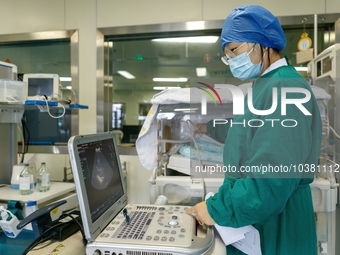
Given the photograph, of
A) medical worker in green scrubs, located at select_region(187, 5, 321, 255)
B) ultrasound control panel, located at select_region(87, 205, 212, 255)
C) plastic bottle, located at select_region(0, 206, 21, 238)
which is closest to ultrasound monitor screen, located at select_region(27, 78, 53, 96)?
plastic bottle, located at select_region(0, 206, 21, 238)

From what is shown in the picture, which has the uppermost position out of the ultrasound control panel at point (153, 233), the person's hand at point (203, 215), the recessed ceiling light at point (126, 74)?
the recessed ceiling light at point (126, 74)

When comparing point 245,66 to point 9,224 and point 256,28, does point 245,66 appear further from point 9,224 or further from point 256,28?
point 9,224

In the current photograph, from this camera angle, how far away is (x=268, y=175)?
709 mm

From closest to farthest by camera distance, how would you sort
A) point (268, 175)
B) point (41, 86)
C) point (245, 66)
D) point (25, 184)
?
point (268, 175), point (245, 66), point (25, 184), point (41, 86)

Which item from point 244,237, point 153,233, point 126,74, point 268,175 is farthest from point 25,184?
point 126,74

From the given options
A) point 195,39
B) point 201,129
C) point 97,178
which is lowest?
point 97,178

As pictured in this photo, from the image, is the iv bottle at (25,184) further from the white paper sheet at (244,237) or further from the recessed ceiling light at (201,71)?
the recessed ceiling light at (201,71)

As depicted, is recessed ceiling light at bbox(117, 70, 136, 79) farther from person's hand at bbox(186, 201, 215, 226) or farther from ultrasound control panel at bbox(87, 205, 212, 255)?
person's hand at bbox(186, 201, 215, 226)

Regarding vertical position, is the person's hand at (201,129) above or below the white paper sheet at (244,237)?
above

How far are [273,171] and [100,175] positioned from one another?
56 cm

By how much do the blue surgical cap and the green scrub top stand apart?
0.39 ft

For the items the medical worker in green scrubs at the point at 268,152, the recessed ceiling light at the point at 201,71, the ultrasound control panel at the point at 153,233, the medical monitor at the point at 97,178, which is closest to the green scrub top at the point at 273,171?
the medical worker in green scrubs at the point at 268,152

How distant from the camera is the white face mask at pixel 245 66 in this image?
0.94m

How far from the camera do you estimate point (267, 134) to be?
73 centimetres
